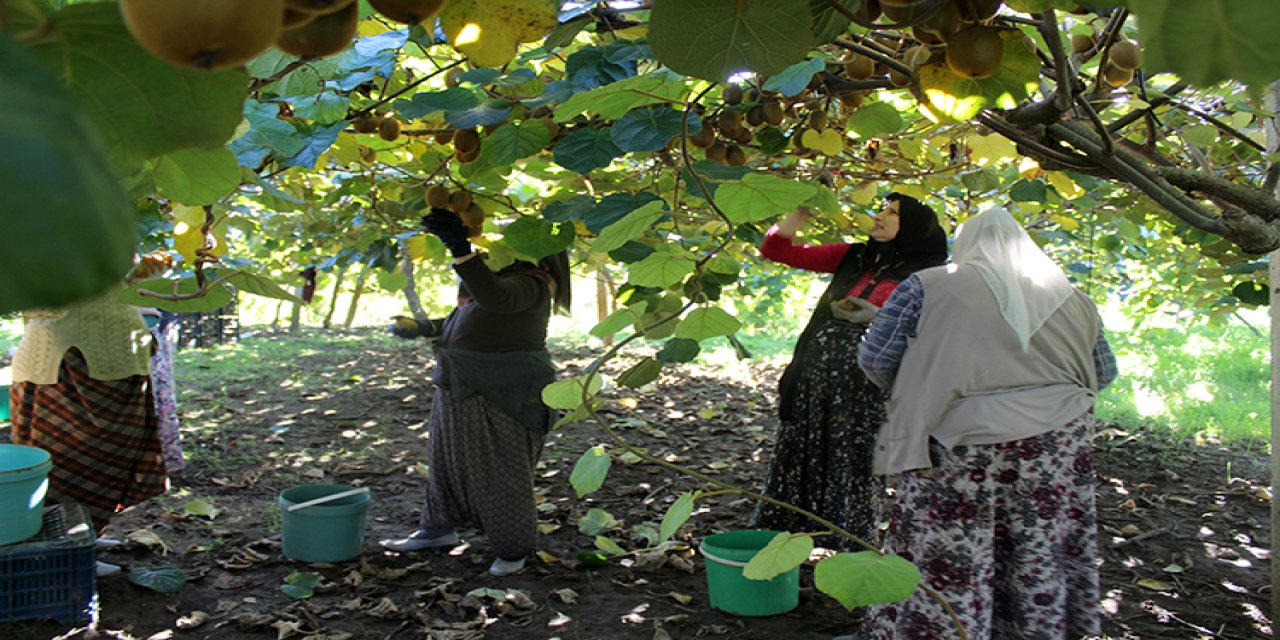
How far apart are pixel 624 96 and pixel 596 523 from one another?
3668 millimetres

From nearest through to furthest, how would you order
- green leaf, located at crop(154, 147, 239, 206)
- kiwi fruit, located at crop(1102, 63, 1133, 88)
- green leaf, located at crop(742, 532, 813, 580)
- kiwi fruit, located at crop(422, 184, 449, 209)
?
green leaf, located at crop(154, 147, 239, 206) → green leaf, located at crop(742, 532, 813, 580) → kiwi fruit, located at crop(1102, 63, 1133, 88) → kiwi fruit, located at crop(422, 184, 449, 209)

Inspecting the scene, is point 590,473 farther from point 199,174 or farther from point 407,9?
point 407,9

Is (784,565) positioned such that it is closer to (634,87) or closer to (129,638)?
(634,87)

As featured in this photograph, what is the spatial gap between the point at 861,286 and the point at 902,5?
3.51 meters

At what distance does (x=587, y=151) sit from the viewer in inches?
57.4

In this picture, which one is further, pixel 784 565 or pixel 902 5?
pixel 784 565

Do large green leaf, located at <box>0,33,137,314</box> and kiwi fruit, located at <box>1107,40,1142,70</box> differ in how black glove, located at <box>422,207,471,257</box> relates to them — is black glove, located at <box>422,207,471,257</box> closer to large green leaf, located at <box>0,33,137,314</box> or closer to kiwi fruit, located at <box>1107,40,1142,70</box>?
kiwi fruit, located at <box>1107,40,1142,70</box>

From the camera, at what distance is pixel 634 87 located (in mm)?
1190

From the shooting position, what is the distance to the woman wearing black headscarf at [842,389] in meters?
3.72

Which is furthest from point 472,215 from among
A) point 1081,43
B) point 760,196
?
point 1081,43

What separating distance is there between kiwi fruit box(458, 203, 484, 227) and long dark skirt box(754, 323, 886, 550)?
6.68 ft

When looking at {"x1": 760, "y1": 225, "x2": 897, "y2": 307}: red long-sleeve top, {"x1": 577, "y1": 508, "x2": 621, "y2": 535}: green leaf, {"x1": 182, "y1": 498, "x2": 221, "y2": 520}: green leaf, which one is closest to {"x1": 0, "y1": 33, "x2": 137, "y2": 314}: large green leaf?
{"x1": 760, "y1": 225, "x2": 897, "y2": 307}: red long-sleeve top

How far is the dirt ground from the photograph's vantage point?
3391 millimetres

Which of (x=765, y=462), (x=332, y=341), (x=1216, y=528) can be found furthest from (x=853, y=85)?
(x=332, y=341)
